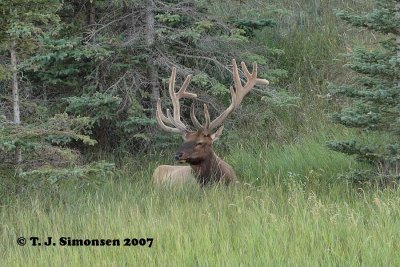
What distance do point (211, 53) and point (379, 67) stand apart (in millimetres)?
4404

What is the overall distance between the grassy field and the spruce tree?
19.5 inches

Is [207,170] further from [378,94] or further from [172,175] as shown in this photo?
[378,94]

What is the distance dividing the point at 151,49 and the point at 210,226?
578cm

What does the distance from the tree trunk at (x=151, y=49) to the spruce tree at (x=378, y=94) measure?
12.8 feet

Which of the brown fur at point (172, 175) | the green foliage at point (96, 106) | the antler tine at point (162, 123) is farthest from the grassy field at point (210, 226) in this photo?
the green foliage at point (96, 106)

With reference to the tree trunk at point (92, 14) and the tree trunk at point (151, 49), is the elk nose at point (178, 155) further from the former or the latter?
the tree trunk at point (92, 14)

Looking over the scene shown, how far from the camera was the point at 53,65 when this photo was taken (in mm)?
11492

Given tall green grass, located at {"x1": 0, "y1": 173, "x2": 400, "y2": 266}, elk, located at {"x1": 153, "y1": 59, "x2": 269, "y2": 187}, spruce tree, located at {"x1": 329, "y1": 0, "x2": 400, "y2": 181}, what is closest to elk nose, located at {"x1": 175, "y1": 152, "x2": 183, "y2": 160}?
elk, located at {"x1": 153, "y1": 59, "x2": 269, "y2": 187}

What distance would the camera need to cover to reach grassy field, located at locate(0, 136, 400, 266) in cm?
537

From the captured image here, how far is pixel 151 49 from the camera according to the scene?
1151 centimetres

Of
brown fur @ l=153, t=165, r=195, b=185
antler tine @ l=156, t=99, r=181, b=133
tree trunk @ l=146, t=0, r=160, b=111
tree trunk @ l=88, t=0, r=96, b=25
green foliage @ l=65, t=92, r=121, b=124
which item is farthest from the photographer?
tree trunk @ l=88, t=0, r=96, b=25

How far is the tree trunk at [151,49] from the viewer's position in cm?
1126

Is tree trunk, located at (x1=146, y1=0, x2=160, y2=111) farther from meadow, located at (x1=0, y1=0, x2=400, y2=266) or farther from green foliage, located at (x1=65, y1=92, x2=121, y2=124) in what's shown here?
meadow, located at (x1=0, y1=0, x2=400, y2=266)

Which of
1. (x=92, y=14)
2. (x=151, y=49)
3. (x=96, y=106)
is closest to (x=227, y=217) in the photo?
(x=96, y=106)
